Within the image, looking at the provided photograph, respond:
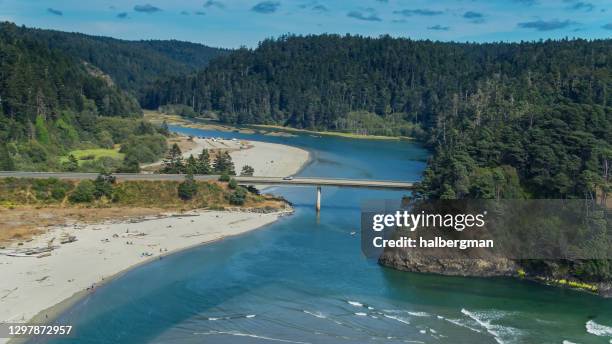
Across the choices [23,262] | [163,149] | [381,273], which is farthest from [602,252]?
[163,149]

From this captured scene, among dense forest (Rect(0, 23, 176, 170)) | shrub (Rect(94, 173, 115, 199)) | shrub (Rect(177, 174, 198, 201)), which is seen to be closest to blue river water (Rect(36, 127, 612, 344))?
shrub (Rect(177, 174, 198, 201))

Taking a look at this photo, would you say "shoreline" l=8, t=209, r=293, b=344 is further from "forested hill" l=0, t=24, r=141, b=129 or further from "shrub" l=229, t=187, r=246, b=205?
"forested hill" l=0, t=24, r=141, b=129

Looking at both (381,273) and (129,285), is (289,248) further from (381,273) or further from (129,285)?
(129,285)

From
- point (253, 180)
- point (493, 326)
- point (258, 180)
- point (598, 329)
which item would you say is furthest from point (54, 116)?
point (598, 329)

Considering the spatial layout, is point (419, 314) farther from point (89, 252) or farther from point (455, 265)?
point (89, 252)

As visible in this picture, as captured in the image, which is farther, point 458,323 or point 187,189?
point 187,189
